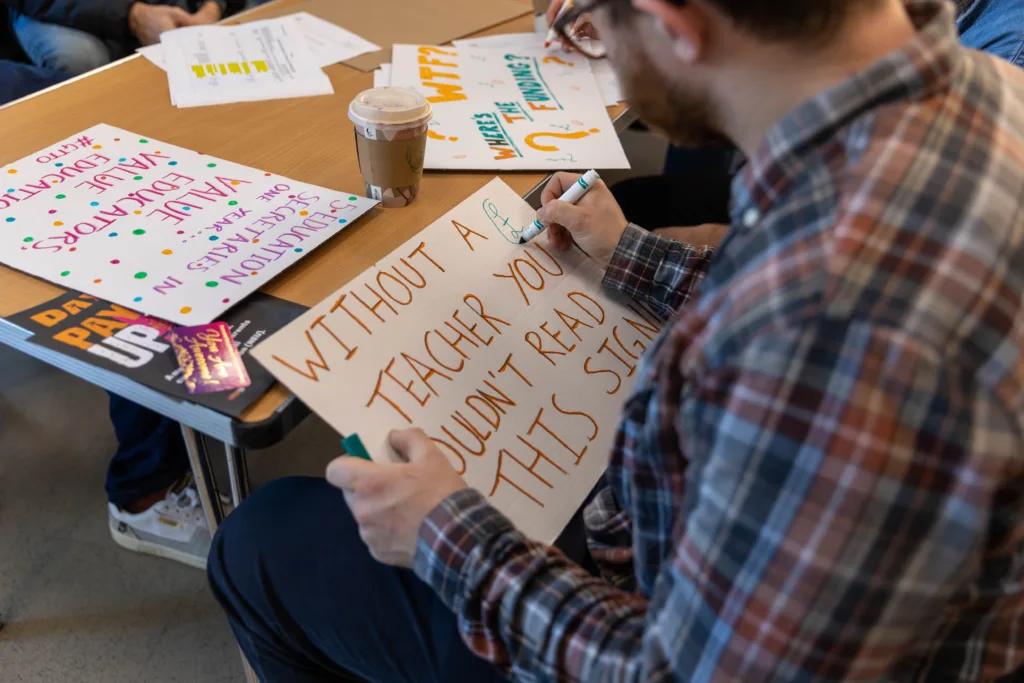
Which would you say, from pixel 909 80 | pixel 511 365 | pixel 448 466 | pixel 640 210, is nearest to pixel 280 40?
pixel 640 210

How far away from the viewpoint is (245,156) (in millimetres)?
923

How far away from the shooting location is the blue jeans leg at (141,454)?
1139mm

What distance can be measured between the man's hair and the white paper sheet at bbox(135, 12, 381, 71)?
91 centimetres

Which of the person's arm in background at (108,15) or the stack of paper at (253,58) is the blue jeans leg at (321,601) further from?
the person's arm in background at (108,15)

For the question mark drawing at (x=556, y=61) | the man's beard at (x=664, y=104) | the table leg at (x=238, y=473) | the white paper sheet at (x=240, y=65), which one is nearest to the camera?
the man's beard at (x=664, y=104)

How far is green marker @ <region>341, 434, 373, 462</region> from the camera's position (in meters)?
0.59

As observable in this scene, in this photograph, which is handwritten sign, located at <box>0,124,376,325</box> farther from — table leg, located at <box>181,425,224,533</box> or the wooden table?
table leg, located at <box>181,425,224,533</box>

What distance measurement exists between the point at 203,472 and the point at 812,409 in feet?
2.40

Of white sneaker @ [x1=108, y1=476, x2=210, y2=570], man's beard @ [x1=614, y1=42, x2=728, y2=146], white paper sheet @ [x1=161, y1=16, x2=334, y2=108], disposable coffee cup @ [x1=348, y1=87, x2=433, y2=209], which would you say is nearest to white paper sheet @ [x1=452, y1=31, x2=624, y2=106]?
white paper sheet @ [x1=161, y1=16, x2=334, y2=108]

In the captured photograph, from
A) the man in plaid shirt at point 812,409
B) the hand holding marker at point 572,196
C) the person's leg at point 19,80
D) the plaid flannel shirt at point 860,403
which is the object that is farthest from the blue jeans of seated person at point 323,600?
the person's leg at point 19,80

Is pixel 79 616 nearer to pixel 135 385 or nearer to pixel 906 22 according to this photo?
pixel 135 385

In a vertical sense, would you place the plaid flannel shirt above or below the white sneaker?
above

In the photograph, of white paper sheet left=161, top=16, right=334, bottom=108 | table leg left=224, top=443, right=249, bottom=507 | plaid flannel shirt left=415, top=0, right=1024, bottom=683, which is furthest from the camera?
white paper sheet left=161, top=16, right=334, bottom=108

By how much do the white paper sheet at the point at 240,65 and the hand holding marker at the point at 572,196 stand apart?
1.58 feet
